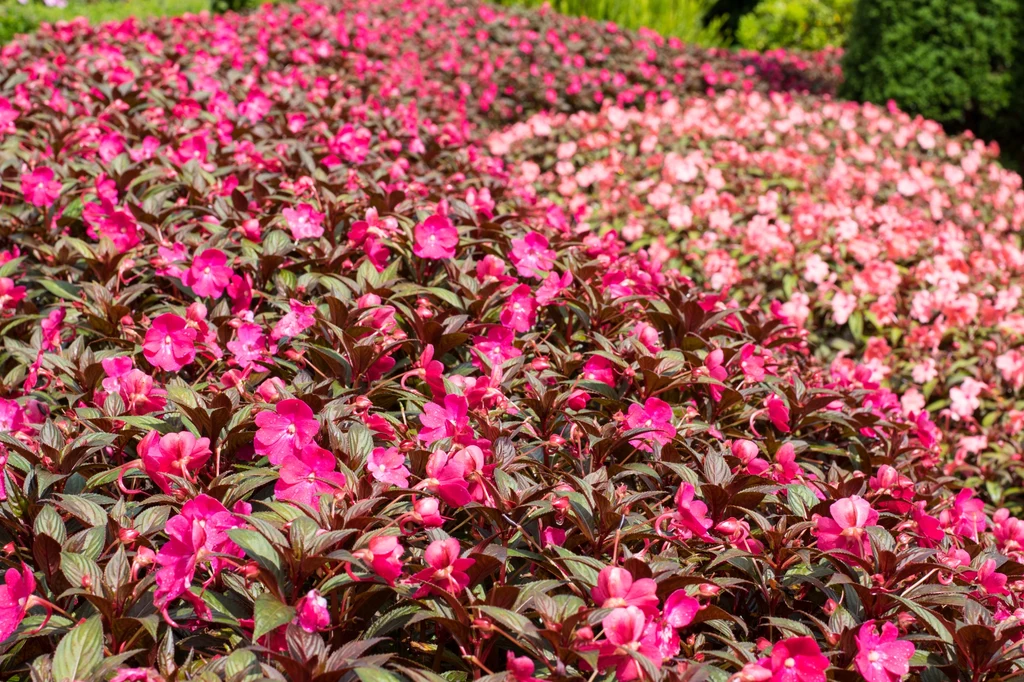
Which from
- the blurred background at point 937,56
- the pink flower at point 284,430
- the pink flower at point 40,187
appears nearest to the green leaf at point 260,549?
the pink flower at point 284,430

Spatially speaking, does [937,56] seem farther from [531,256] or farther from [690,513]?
[690,513]

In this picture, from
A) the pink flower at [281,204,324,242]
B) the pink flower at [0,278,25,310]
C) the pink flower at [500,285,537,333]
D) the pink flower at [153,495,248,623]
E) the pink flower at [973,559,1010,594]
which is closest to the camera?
the pink flower at [153,495,248,623]

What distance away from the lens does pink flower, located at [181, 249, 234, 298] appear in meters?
2.07

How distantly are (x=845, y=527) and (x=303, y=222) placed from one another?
1.55 metres

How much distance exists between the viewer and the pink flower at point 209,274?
2.07 meters

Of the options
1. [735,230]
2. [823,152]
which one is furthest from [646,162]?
[823,152]

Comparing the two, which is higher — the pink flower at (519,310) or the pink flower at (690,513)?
the pink flower at (519,310)

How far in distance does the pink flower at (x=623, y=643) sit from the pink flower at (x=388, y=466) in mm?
439

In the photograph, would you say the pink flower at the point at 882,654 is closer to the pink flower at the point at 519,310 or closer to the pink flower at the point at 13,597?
the pink flower at the point at 519,310

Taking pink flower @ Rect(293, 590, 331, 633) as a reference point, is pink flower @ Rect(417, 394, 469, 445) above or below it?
above

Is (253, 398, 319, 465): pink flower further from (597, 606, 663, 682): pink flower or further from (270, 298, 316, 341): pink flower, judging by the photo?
(597, 606, 663, 682): pink flower

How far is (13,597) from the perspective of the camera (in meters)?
1.23

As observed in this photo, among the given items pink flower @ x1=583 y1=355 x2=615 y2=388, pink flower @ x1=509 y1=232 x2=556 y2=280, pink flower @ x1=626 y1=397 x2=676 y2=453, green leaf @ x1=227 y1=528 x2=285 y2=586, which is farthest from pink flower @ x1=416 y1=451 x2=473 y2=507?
pink flower @ x1=509 y1=232 x2=556 y2=280

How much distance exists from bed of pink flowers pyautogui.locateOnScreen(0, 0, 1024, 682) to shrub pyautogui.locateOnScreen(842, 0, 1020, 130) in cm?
388
